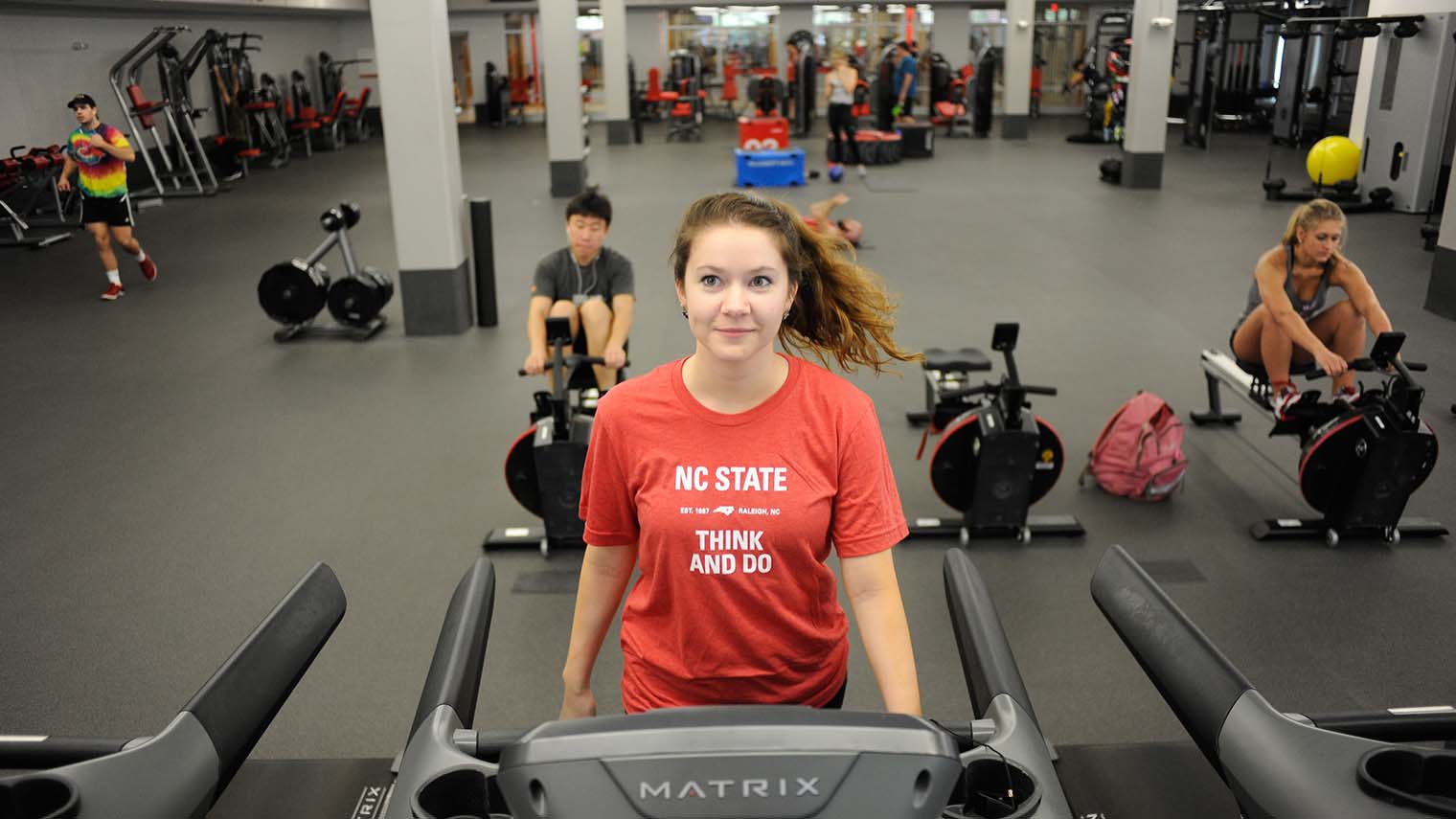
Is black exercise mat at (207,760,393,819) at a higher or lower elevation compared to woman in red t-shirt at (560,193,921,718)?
lower

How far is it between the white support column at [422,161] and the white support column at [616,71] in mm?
10076

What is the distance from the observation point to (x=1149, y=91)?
12.1 m

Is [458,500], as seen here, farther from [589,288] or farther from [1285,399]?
[1285,399]

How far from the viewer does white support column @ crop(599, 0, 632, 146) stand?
16.6 meters

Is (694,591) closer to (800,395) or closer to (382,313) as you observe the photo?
(800,395)

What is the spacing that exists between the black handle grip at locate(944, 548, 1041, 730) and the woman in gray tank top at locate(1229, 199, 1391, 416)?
2.95 m

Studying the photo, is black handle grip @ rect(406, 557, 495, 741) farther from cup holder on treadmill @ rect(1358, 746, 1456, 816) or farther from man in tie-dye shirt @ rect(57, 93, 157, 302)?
man in tie-dye shirt @ rect(57, 93, 157, 302)

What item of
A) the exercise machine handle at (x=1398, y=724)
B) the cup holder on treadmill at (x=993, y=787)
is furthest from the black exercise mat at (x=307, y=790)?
the exercise machine handle at (x=1398, y=724)

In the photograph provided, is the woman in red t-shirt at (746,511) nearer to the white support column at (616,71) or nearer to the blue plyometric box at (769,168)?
the blue plyometric box at (769,168)

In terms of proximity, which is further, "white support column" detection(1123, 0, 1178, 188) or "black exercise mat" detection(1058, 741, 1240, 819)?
"white support column" detection(1123, 0, 1178, 188)

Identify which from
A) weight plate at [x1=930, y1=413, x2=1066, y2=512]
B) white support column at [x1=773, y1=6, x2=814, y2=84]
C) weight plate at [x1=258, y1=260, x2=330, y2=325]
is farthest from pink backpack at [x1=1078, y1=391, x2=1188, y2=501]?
white support column at [x1=773, y1=6, x2=814, y2=84]

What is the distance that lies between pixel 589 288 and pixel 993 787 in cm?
340

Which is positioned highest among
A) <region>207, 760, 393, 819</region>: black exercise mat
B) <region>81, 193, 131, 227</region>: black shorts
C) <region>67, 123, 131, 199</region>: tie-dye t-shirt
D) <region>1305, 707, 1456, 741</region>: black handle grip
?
<region>67, 123, 131, 199</region>: tie-dye t-shirt

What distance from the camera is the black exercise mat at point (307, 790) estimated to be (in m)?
2.36
